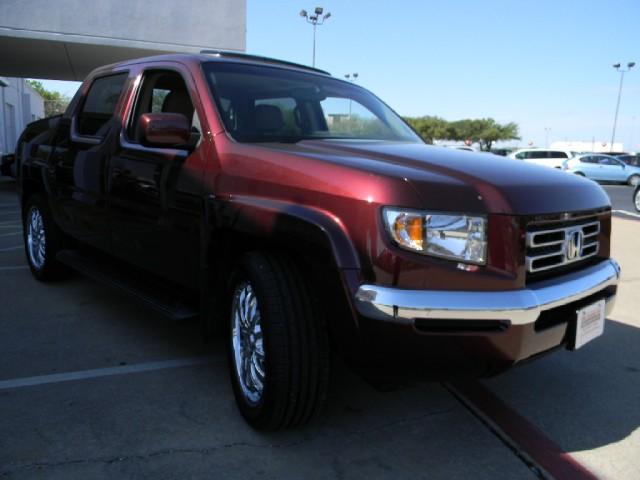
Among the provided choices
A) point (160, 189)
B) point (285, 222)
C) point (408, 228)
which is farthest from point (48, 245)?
point (408, 228)

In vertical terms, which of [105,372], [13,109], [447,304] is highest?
[13,109]

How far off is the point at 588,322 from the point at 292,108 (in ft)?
6.53

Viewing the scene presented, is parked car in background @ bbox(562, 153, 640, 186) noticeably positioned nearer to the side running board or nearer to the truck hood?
the side running board

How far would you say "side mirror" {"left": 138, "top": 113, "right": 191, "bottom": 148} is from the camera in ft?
9.49

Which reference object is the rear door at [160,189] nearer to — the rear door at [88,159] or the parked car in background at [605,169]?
the rear door at [88,159]

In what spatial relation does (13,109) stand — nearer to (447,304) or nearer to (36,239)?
(36,239)

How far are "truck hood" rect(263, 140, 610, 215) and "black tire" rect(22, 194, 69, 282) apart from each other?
2.89 meters

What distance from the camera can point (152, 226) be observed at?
11.1 ft

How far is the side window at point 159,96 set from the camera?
346 cm

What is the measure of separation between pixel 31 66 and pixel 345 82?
18261 mm

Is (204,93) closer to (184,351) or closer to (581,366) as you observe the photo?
(184,351)

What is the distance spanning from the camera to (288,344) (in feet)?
7.88

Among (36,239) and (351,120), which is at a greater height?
(351,120)

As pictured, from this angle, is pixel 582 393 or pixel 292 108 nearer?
pixel 582 393
